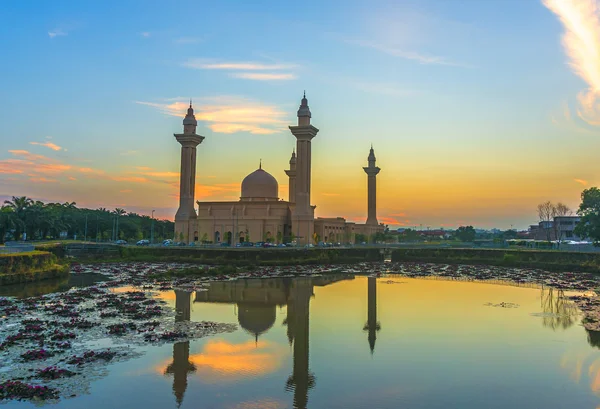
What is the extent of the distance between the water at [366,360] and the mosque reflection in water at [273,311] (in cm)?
7

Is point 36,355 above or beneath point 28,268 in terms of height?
beneath

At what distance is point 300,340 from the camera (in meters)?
18.6

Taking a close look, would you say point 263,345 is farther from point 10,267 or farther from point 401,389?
point 10,267

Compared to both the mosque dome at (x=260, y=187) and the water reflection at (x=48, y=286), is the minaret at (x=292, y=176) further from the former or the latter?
the water reflection at (x=48, y=286)

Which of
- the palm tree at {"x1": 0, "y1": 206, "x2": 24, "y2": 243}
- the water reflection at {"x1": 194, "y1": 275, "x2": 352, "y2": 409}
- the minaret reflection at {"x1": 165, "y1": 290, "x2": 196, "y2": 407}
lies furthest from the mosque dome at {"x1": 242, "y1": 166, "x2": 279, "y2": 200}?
the minaret reflection at {"x1": 165, "y1": 290, "x2": 196, "y2": 407}

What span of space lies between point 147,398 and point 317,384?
14.9 feet

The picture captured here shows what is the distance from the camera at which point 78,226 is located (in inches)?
3506

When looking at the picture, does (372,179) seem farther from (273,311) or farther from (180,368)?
(180,368)

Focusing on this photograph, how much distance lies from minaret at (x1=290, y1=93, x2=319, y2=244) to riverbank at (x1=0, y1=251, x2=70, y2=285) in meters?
38.5

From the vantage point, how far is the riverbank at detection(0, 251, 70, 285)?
3186cm

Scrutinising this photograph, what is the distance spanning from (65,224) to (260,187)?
33850 mm

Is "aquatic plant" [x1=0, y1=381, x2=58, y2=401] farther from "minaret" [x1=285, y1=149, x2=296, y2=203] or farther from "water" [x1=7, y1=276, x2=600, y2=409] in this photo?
"minaret" [x1=285, y1=149, x2=296, y2=203]

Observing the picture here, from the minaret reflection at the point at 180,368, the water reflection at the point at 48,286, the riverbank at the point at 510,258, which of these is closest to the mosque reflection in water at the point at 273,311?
the minaret reflection at the point at 180,368

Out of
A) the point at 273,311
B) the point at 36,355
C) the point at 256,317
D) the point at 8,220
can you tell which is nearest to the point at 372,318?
the point at 273,311
